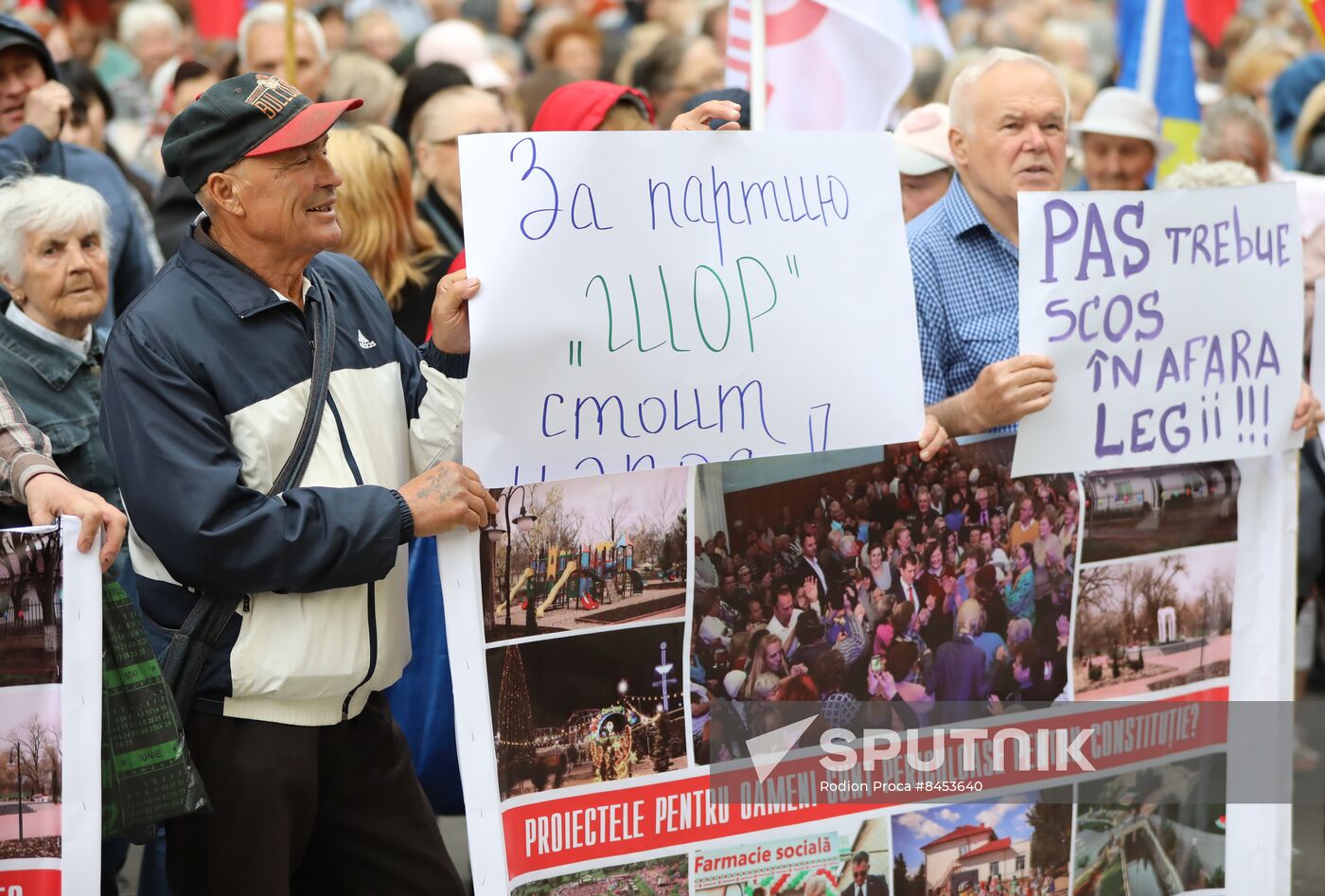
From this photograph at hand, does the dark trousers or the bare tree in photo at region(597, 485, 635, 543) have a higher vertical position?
the bare tree in photo at region(597, 485, 635, 543)

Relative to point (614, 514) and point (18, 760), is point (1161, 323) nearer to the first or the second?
point (614, 514)

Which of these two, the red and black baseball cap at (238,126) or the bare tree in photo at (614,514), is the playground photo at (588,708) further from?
the red and black baseball cap at (238,126)

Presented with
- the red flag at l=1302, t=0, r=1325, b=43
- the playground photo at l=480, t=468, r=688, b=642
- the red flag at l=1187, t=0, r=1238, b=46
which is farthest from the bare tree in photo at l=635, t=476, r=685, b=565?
the red flag at l=1187, t=0, r=1238, b=46

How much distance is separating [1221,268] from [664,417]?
1.34 metres

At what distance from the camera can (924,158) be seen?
16.0 feet

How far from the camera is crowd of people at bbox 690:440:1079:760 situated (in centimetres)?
295

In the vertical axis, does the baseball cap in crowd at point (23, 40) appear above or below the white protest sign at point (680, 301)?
above

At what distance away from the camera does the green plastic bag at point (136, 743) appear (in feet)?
8.52

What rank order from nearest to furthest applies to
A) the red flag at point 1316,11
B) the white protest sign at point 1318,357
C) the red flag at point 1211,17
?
the white protest sign at point 1318,357 < the red flag at point 1316,11 < the red flag at point 1211,17

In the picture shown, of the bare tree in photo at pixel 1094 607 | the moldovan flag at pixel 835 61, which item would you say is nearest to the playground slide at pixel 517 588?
the bare tree in photo at pixel 1094 607

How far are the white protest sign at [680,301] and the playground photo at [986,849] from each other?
0.79m

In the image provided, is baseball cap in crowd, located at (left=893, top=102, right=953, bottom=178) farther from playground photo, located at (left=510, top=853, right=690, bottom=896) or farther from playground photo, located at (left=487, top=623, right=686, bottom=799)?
playground photo, located at (left=510, top=853, right=690, bottom=896)

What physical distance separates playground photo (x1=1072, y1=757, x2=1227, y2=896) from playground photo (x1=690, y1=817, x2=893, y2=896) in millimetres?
486

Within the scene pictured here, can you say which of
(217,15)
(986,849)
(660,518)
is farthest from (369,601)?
(217,15)
